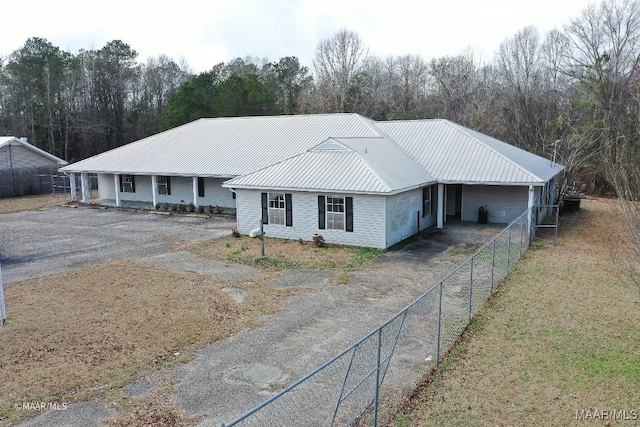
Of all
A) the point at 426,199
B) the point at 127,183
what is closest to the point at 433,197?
the point at 426,199

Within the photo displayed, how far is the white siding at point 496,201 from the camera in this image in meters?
24.5

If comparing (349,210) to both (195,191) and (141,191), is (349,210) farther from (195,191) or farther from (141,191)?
(141,191)

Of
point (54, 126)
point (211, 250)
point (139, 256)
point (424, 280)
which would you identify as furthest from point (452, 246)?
point (54, 126)

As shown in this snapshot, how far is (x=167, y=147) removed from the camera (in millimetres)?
33594

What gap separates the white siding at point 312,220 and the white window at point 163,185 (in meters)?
11.0

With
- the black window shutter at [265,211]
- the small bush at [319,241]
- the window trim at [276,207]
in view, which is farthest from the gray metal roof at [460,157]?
the black window shutter at [265,211]

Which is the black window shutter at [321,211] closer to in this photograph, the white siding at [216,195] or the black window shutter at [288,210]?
the black window shutter at [288,210]

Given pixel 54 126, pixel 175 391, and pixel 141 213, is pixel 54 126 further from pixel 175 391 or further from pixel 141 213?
pixel 175 391

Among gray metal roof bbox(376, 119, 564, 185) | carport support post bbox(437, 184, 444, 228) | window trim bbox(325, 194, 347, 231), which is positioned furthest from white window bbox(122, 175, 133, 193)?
carport support post bbox(437, 184, 444, 228)

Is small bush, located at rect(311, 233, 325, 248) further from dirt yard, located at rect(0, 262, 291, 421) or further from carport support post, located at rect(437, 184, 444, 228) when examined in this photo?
carport support post, located at rect(437, 184, 444, 228)

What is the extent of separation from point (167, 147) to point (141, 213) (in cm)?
576

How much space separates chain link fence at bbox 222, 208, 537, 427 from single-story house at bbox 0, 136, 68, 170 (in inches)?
1559

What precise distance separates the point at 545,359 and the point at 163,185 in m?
27.0

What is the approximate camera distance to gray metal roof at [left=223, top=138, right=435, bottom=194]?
789 inches
